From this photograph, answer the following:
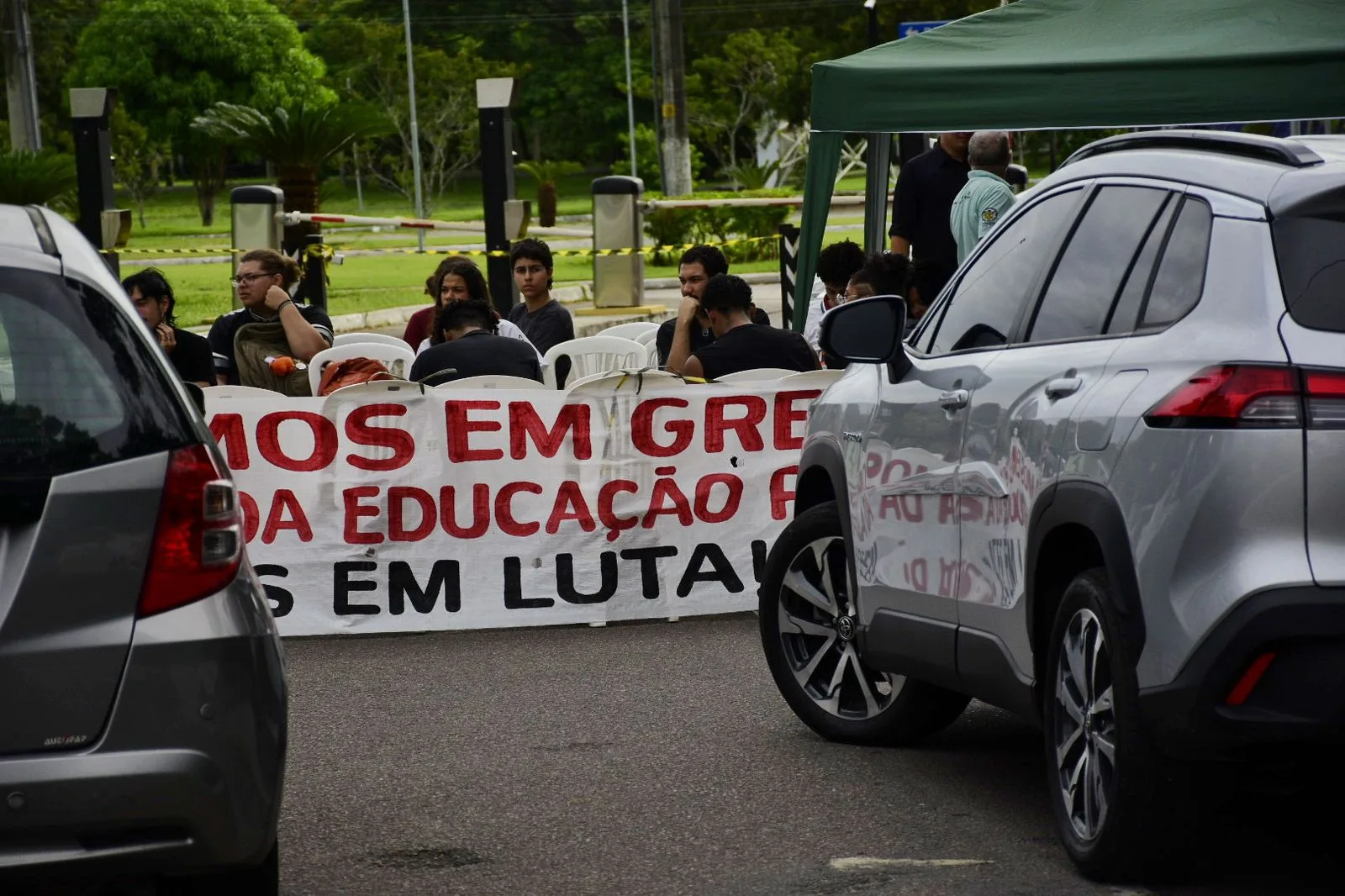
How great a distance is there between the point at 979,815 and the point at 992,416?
1.12 m

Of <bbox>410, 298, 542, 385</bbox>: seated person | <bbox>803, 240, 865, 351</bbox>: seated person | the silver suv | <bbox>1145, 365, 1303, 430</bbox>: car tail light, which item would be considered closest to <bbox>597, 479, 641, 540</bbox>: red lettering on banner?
<bbox>410, 298, 542, 385</bbox>: seated person

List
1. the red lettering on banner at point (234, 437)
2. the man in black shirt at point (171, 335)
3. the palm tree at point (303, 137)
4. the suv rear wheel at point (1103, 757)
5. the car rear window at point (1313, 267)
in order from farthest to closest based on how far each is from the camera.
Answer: the palm tree at point (303, 137)
the man in black shirt at point (171, 335)
the red lettering on banner at point (234, 437)
the suv rear wheel at point (1103, 757)
the car rear window at point (1313, 267)

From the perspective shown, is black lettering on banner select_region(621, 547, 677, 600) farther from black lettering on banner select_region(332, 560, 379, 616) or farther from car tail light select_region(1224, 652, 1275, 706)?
car tail light select_region(1224, 652, 1275, 706)

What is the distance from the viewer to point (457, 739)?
6.80 metres

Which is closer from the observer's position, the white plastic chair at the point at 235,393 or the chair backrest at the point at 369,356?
the white plastic chair at the point at 235,393

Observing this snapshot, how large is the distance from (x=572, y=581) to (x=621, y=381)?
2.98ft

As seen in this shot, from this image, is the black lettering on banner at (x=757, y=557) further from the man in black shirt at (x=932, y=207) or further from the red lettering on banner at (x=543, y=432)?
the man in black shirt at (x=932, y=207)

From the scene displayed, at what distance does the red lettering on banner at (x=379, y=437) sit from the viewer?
29.8 ft

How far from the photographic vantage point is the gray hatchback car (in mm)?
3758

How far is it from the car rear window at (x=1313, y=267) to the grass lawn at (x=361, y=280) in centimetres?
2218

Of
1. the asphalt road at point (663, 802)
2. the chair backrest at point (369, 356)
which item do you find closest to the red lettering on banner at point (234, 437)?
the asphalt road at point (663, 802)

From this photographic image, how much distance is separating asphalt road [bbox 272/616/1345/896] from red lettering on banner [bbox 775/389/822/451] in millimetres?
1620

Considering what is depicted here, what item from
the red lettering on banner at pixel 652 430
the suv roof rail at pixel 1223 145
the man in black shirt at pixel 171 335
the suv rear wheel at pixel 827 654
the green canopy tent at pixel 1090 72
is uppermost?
the green canopy tent at pixel 1090 72

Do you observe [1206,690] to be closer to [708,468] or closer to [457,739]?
[457,739]
